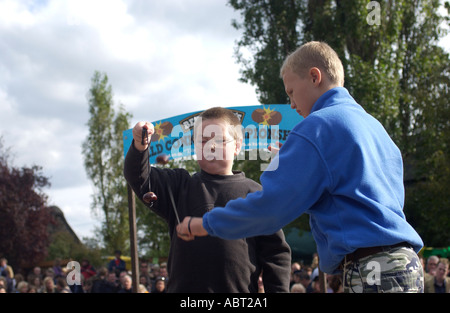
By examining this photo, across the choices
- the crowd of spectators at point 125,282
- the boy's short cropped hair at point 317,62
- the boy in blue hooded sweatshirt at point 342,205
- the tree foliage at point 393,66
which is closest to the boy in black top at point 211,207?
the boy in blue hooded sweatshirt at point 342,205

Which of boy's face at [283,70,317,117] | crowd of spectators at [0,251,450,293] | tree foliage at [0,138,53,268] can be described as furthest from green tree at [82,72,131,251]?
boy's face at [283,70,317,117]

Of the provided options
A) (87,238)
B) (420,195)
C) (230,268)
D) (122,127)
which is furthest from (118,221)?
(230,268)

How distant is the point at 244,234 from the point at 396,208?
2.14 ft

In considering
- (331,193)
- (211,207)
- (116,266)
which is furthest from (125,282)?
(331,193)

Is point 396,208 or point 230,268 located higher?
point 396,208

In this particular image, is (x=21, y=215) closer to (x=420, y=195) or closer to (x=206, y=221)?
(x=420, y=195)

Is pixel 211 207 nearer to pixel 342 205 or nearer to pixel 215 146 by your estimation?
pixel 215 146

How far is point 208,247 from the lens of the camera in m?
2.86

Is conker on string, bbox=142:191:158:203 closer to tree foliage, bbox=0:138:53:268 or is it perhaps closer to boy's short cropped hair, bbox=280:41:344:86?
boy's short cropped hair, bbox=280:41:344:86

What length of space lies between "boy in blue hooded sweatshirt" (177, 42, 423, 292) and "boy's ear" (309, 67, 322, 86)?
0.22m

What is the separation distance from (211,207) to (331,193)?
2.79 ft

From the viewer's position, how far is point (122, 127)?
42688 mm

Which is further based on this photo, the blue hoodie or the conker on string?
the conker on string

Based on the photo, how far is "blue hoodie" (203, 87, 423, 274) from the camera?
7.30 ft
